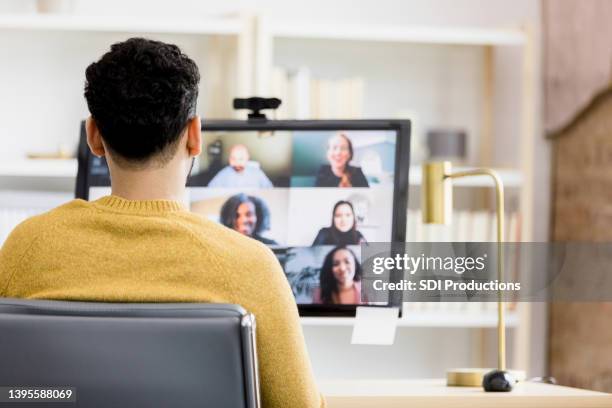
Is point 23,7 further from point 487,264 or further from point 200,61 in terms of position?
point 487,264

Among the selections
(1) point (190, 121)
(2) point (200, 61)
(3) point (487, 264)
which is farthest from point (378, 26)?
(1) point (190, 121)

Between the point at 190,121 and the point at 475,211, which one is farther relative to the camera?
the point at 475,211

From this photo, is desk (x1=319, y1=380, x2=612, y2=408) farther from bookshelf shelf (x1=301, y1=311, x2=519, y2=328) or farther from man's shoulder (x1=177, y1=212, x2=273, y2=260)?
bookshelf shelf (x1=301, y1=311, x2=519, y2=328)

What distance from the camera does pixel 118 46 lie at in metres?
1.33

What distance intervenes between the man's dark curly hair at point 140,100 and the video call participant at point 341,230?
63cm

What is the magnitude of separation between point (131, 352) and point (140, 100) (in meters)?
0.38

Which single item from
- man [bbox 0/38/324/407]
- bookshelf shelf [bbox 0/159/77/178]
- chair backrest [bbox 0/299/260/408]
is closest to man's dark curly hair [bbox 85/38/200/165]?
man [bbox 0/38/324/407]

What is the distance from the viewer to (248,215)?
1.92 metres

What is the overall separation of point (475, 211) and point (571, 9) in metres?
0.76

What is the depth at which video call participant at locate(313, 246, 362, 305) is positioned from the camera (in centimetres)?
190

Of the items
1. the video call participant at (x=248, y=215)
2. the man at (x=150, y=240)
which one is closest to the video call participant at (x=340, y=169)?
the video call participant at (x=248, y=215)

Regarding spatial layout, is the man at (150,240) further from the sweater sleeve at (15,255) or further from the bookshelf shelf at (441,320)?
the bookshelf shelf at (441,320)

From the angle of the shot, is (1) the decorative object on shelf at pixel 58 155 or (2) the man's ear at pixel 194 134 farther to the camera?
(1) the decorative object on shelf at pixel 58 155

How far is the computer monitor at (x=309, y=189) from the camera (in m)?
1.90
